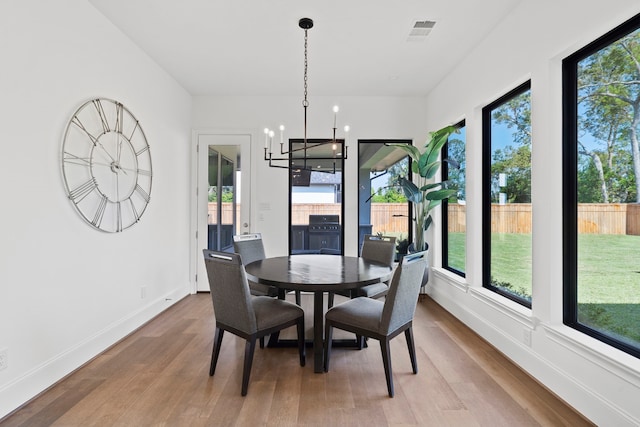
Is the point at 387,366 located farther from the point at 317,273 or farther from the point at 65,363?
the point at 65,363

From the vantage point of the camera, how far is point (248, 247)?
11.2ft

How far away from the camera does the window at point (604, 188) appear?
1.80m

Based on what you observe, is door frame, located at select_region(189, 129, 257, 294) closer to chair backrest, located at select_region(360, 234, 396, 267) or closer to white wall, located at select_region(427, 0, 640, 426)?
chair backrest, located at select_region(360, 234, 396, 267)

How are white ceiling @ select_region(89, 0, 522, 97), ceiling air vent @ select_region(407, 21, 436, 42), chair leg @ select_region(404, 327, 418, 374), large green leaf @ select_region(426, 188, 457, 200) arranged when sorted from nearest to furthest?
chair leg @ select_region(404, 327, 418, 374)
white ceiling @ select_region(89, 0, 522, 97)
ceiling air vent @ select_region(407, 21, 436, 42)
large green leaf @ select_region(426, 188, 457, 200)

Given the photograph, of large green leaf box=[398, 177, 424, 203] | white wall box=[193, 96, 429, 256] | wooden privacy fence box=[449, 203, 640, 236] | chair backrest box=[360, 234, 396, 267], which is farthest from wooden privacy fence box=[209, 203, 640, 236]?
chair backrest box=[360, 234, 396, 267]

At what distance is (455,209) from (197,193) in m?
3.33

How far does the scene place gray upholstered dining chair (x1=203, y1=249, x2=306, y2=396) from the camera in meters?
2.09

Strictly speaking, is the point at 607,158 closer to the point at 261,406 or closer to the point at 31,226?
the point at 261,406

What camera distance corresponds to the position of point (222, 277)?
2160mm

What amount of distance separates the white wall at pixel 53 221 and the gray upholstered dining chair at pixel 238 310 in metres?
1.02

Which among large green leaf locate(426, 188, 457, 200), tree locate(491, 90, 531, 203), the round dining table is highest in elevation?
tree locate(491, 90, 531, 203)

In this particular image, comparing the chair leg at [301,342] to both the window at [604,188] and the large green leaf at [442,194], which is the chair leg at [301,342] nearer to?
the window at [604,188]

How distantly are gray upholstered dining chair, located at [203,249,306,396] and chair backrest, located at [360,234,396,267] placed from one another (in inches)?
50.9

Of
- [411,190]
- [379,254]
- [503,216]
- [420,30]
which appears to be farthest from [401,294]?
[420,30]
